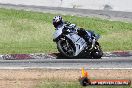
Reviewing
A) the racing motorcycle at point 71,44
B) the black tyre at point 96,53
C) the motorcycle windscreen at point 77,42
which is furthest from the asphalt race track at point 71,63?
the motorcycle windscreen at point 77,42

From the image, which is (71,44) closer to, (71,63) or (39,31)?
(71,63)

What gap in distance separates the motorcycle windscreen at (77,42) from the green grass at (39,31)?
2.21m

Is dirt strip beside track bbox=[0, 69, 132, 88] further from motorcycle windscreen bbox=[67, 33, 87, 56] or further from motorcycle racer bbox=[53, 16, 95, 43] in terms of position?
motorcycle racer bbox=[53, 16, 95, 43]

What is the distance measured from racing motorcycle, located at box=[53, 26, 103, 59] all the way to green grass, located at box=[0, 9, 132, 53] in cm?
194

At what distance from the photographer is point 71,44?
60.7 feet

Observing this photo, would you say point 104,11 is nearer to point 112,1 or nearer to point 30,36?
point 112,1

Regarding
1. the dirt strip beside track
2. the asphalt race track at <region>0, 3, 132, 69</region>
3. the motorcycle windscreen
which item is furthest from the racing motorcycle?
→ the dirt strip beside track

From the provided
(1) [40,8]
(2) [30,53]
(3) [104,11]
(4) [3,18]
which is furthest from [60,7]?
(2) [30,53]

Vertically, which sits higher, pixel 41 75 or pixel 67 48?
pixel 67 48

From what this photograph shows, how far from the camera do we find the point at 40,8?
→ 1310 inches

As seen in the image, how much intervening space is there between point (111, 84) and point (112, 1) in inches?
817

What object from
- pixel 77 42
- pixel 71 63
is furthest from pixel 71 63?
pixel 77 42

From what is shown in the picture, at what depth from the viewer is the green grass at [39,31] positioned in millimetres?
21141

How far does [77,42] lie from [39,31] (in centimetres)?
727
